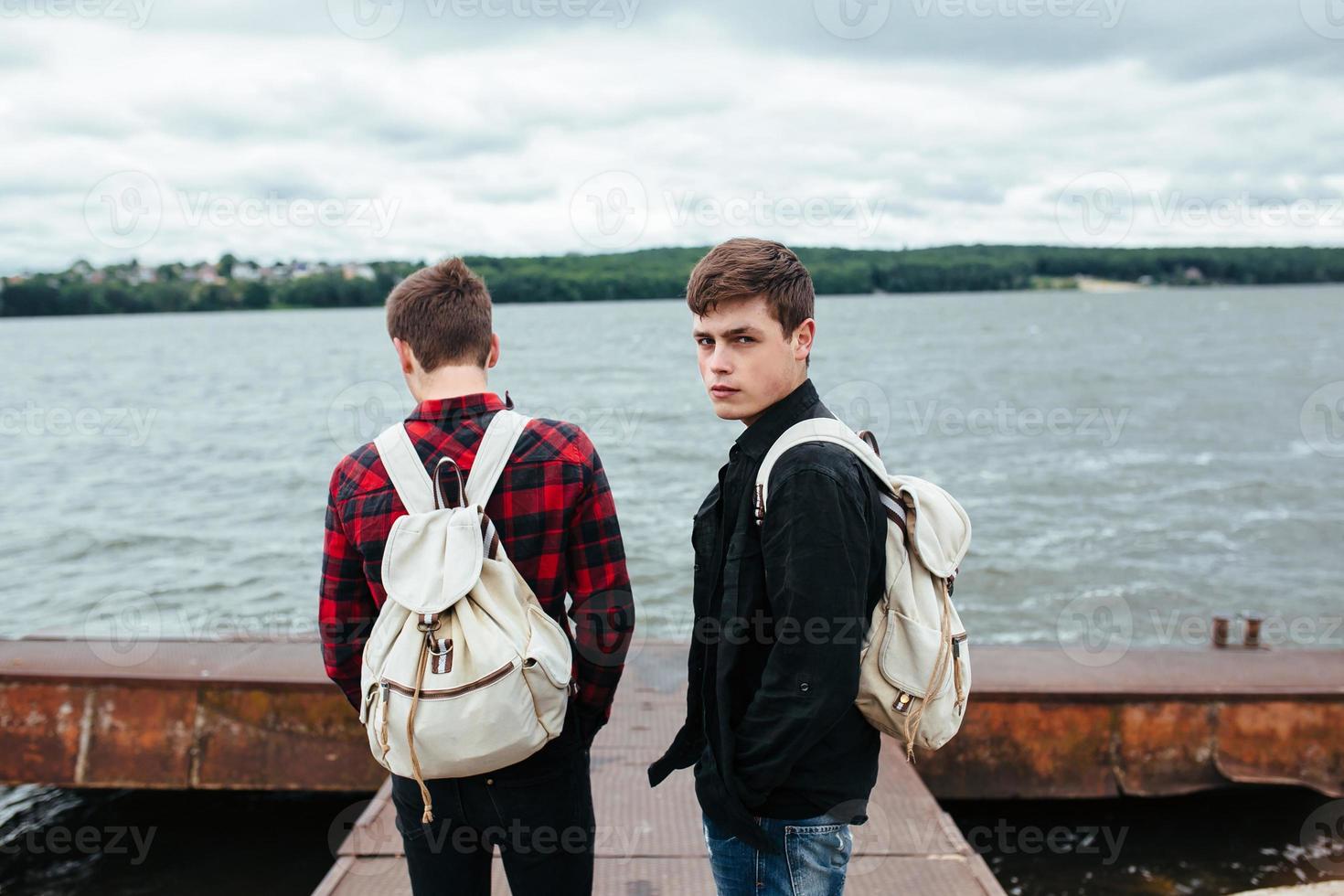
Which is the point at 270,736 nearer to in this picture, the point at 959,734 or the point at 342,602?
the point at 342,602

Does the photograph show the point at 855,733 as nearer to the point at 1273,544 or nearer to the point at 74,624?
the point at 74,624

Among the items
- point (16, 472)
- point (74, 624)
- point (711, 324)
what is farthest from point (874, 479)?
point (16, 472)

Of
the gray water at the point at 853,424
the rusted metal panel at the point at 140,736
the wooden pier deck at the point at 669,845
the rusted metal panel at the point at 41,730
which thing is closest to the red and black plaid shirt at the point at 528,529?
the wooden pier deck at the point at 669,845

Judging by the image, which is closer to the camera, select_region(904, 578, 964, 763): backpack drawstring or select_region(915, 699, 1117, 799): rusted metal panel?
select_region(904, 578, 964, 763): backpack drawstring

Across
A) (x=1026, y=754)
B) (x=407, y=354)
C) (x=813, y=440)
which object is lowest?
(x=1026, y=754)

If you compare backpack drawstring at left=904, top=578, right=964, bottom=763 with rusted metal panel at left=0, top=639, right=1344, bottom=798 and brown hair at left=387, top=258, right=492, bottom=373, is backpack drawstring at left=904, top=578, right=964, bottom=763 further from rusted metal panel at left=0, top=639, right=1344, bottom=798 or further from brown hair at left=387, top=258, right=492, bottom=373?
rusted metal panel at left=0, top=639, right=1344, bottom=798

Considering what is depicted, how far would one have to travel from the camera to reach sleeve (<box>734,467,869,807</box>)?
1933 mm

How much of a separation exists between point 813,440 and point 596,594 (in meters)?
0.78

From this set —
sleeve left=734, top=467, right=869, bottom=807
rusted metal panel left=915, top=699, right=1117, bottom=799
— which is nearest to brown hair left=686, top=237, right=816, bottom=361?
sleeve left=734, top=467, right=869, bottom=807

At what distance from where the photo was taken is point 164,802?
21.0 feet

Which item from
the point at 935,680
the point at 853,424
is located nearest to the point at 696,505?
the point at 853,424

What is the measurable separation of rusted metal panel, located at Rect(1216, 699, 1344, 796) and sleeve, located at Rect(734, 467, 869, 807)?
418 cm

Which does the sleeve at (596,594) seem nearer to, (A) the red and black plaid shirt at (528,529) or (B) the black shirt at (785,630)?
(A) the red and black plaid shirt at (528,529)

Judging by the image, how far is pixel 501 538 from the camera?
93.6 inches
